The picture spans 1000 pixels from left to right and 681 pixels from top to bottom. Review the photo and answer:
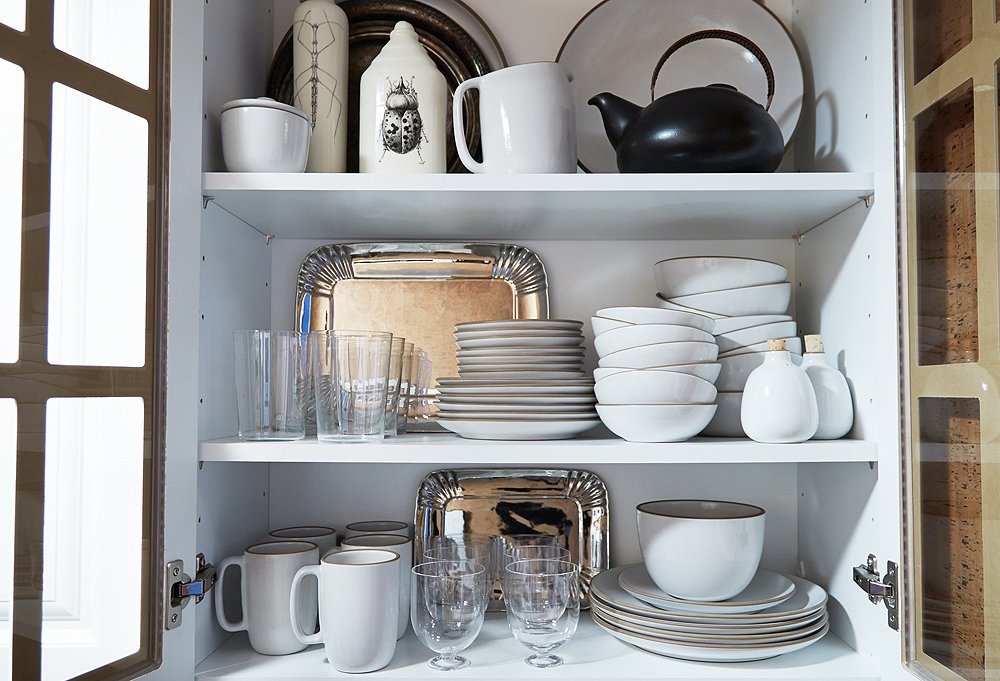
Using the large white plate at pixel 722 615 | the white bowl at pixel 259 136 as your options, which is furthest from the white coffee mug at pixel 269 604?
the white bowl at pixel 259 136

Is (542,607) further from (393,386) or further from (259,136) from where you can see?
(259,136)

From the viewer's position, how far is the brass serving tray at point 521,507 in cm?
125

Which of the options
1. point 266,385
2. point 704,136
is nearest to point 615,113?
point 704,136

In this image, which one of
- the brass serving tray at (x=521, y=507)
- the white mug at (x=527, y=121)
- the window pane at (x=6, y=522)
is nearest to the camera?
the window pane at (x=6, y=522)

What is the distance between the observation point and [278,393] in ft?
3.42

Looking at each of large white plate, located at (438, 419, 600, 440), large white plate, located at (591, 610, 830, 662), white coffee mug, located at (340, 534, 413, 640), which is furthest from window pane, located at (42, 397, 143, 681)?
large white plate, located at (591, 610, 830, 662)

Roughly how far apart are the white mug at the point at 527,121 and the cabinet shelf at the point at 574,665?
2.02 ft

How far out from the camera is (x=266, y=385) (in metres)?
1.04

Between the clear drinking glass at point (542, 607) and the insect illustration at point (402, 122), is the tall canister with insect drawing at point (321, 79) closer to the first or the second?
the insect illustration at point (402, 122)

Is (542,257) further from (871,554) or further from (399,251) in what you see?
(871,554)

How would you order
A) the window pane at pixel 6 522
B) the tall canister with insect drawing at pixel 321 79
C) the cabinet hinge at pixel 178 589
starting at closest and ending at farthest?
1. the window pane at pixel 6 522
2. the cabinet hinge at pixel 178 589
3. the tall canister with insect drawing at pixel 321 79

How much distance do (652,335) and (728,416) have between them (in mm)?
187

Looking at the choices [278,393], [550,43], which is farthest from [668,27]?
[278,393]

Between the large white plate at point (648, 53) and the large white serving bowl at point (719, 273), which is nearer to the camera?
the large white serving bowl at point (719, 273)
